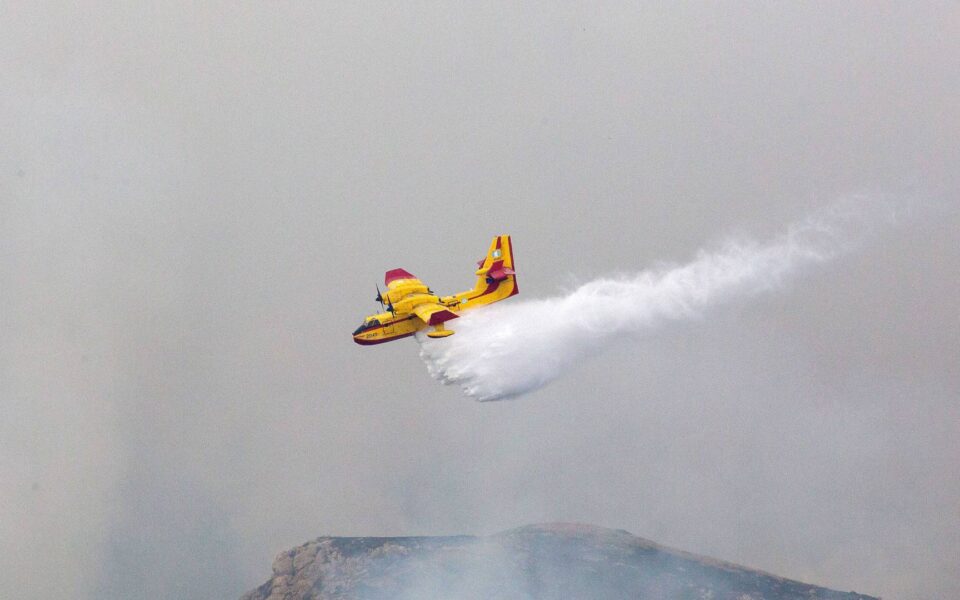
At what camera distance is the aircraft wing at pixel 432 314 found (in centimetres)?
7812

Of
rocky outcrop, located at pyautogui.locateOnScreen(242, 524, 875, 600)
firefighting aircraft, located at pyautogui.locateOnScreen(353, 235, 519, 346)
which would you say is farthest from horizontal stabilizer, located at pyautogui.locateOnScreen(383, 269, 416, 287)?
rocky outcrop, located at pyautogui.locateOnScreen(242, 524, 875, 600)

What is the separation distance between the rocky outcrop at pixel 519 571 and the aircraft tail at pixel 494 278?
7494cm

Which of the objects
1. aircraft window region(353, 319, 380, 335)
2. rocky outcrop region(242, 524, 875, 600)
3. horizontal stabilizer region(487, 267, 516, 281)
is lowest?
rocky outcrop region(242, 524, 875, 600)

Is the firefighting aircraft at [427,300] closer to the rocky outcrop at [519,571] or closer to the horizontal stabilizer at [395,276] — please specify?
the horizontal stabilizer at [395,276]

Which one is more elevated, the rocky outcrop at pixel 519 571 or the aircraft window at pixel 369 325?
the aircraft window at pixel 369 325

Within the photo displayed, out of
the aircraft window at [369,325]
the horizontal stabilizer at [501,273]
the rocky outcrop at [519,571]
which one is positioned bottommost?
the rocky outcrop at [519,571]

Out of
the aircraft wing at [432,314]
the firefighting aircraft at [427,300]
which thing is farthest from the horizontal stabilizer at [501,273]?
the aircraft wing at [432,314]

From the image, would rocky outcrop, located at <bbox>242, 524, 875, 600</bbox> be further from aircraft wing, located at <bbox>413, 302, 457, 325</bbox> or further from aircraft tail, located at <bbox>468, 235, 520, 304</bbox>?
aircraft wing, located at <bbox>413, 302, 457, 325</bbox>

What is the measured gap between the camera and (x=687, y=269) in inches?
3671

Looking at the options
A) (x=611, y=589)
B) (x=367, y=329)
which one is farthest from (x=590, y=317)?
(x=611, y=589)

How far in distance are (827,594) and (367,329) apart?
102 m

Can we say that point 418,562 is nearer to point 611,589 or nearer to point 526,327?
point 611,589

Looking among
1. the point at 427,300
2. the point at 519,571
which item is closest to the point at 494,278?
the point at 427,300

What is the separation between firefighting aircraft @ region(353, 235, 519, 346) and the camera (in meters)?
80.4
